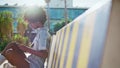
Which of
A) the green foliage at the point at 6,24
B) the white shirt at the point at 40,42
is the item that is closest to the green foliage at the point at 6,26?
the green foliage at the point at 6,24

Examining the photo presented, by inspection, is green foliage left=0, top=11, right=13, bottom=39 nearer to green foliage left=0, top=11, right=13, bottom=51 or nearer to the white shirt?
green foliage left=0, top=11, right=13, bottom=51

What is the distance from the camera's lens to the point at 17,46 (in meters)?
3.88

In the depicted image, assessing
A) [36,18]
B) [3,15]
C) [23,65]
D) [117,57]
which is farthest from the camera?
[3,15]

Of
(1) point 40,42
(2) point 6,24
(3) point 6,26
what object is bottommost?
(3) point 6,26

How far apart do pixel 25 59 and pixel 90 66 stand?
2946 mm

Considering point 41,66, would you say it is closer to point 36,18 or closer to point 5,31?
point 36,18

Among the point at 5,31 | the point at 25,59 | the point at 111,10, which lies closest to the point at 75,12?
the point at 5,31

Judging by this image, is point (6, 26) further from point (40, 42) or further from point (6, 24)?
point (40, 42)

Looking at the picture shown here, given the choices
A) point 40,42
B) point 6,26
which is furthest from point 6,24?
point 40,42

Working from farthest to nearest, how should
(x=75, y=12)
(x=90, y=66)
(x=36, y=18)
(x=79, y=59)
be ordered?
(x=75, y=12), (x=36, y=18), (x=79, y=59), (x=90, y=66)

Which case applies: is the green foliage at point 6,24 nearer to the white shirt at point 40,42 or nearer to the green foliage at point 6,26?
the green foliage at point 6,26

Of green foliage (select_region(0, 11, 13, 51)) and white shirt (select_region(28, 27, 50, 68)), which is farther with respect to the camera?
green foliage (select_region(0, 11, 13, 51))

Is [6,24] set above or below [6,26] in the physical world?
above

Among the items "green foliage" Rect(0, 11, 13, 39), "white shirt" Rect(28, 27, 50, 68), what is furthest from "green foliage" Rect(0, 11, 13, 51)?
"white shirt" Rect(28, 27, 50, 68)
